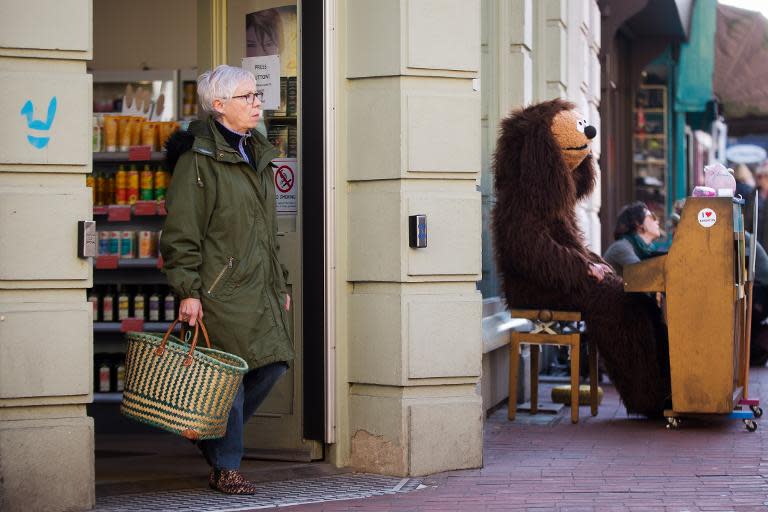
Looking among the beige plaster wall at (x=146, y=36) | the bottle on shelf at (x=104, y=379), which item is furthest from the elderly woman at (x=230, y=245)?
the beige plaster wall at (x=146, y=36)

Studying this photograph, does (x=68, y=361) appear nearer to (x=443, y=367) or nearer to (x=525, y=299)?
(x=443, y=367)

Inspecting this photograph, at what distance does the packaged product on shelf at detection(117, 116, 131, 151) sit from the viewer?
361 inches

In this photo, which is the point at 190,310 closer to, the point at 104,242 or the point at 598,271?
the point at 104,242

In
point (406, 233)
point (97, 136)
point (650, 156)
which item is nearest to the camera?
point (406, 233)

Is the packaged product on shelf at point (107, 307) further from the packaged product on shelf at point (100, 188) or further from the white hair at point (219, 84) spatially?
the white hair at point (219, 84)

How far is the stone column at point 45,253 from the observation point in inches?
225

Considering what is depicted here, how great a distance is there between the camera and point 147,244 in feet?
29.7

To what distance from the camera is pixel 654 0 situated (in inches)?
656

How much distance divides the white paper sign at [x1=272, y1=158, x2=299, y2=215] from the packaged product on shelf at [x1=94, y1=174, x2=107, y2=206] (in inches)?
93.7

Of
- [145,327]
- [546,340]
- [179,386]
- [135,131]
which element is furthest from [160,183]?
[179,386]

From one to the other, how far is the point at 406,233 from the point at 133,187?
2865 millimetres

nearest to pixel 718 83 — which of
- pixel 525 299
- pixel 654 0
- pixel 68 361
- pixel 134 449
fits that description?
pixel 654 0

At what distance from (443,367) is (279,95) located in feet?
→ 5.36

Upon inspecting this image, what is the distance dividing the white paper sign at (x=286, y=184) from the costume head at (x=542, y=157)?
6.72ft
